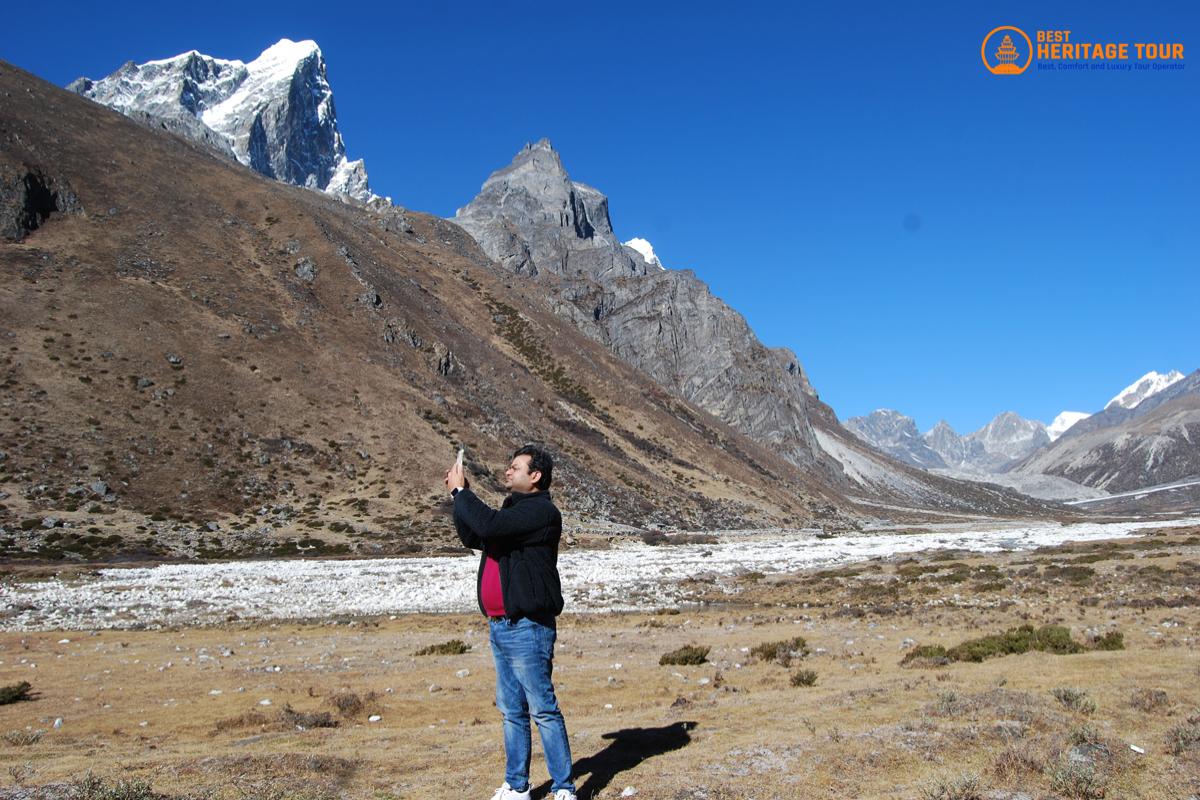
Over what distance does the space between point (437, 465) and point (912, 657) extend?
62.4 meters

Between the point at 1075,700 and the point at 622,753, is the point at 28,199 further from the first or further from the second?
the point at 1075,700

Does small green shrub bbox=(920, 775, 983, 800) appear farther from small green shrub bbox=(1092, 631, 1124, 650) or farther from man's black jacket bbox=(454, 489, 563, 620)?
small green shrub bbox=(1092, 631, 1124, 650)

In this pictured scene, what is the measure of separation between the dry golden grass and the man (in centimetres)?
78

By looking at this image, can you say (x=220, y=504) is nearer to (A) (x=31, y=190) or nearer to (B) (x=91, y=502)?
(B) (x=91, y=502)

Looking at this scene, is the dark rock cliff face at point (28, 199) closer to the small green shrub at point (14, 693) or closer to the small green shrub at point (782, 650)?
the small green shrub at point (14, 693)

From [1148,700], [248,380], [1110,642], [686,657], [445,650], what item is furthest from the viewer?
[248,380]

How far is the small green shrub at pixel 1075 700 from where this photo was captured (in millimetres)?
10688

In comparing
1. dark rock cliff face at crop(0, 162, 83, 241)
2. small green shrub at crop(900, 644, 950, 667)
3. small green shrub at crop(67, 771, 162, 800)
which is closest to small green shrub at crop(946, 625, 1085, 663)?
small green shrub at crop(900, 644, 950, 667)

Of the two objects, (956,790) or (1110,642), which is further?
(1110,642)

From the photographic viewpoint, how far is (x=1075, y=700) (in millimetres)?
10867

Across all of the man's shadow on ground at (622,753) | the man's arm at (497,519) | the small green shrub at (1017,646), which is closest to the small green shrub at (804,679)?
the small green shrub at (1017,646)

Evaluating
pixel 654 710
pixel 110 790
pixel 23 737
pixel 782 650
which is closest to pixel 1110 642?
pixel 782 650

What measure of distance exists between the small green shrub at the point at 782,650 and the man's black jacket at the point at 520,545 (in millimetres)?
11413

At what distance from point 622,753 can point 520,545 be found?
3675 millimetres
